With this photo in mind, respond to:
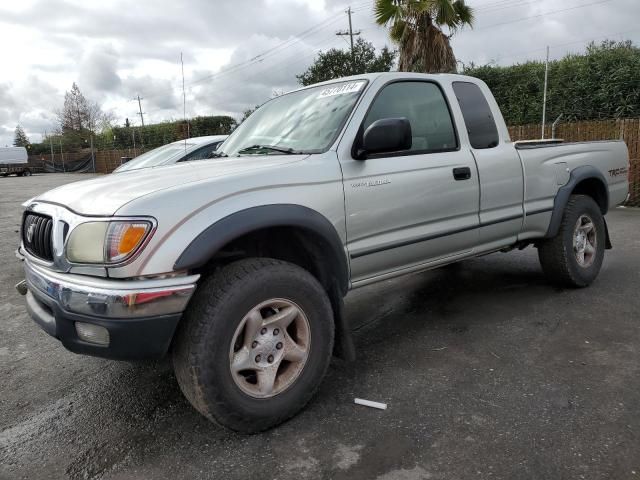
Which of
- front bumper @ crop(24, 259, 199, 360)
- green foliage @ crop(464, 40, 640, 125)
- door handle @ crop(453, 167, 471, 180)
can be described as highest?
green foliage @ crop(464, 40, 640, 125)

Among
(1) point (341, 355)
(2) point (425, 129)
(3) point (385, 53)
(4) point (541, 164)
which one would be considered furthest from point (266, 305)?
(3) point (385, 53)

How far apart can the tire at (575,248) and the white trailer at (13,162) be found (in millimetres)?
44162

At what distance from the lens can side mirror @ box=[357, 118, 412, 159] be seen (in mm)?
2879

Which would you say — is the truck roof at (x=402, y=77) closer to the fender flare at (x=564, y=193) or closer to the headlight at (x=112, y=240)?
the fender flare at (x=564, y=193)

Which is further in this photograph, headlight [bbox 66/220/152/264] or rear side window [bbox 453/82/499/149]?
rear side window [bbox 453/82/499/149]

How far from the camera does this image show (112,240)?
87.6 inches

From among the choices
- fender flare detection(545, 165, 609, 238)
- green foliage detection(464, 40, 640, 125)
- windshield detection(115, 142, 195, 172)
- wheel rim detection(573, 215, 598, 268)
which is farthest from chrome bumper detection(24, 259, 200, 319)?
green foliage detection(464, 40, 640, 125)

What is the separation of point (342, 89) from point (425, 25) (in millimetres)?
9138

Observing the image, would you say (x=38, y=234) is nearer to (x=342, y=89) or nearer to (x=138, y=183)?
(x=138, y=183)

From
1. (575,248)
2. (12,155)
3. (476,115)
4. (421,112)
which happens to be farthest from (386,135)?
(12,155)

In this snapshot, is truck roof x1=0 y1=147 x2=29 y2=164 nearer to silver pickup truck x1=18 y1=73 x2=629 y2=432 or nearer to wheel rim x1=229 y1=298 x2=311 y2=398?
silver pickup truck x1=18 y1=73 x2=629 y2=432

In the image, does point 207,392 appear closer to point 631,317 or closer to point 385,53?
point 631,317

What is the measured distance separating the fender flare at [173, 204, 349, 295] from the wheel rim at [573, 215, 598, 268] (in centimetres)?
276

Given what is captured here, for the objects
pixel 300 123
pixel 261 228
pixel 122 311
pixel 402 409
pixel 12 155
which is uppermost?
pixel 12 155
